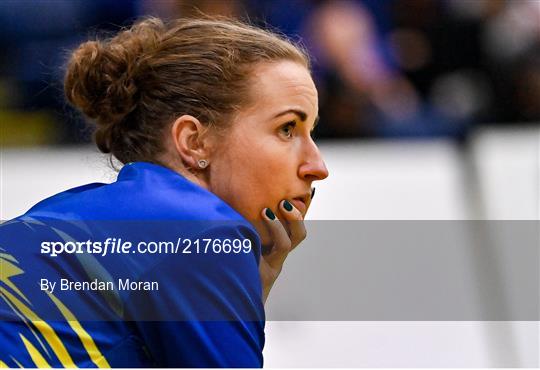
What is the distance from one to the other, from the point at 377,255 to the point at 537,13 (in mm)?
1736

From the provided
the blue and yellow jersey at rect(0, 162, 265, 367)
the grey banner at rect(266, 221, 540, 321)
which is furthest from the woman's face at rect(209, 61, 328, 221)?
the grey banner at rect(266, 221, 540, 321)

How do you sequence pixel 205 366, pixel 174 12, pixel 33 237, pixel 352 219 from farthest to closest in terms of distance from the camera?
pixel 174 12 → pixel 352 219 → pixel 33 237 → pixel 205 366

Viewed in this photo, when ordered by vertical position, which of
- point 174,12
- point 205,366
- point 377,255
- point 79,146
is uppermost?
point 174,12

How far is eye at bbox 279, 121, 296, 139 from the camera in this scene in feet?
4.89

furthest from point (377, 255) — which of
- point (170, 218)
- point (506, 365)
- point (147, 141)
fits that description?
point (170, 218)

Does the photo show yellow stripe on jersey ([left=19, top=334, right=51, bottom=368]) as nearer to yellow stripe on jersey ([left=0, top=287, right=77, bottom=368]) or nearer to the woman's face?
yellow stripe on jersey ([left=0, top=287, right=77, bottom=368])

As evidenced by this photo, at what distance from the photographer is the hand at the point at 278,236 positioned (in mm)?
1523

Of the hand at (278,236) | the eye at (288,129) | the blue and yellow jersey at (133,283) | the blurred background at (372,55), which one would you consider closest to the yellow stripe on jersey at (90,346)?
the blue and yellow jersey at (133,283)

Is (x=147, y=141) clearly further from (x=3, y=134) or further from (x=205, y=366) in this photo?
(x=3, y=134)

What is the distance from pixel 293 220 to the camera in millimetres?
1539

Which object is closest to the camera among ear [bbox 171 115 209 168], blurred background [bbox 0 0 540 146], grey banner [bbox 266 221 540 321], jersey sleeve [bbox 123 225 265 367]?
jersey sleeve [bbox 123 225 265 367]

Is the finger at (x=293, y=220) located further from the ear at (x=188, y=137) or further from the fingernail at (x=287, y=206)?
the ear at (x=188, y=137)

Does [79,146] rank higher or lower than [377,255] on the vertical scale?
higher

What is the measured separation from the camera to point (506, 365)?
7.60 ft
